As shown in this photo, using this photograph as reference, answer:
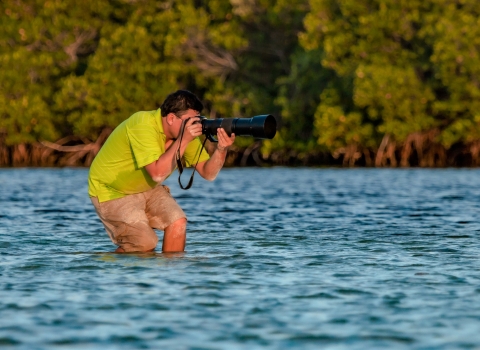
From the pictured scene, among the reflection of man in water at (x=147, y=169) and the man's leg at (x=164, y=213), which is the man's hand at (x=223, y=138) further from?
the man's leg at (x=164, y=213)

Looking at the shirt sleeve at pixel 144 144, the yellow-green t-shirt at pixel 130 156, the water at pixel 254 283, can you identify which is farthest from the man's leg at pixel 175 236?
the shirt sleeve at pixel 144 144

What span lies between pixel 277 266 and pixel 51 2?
38414 mm

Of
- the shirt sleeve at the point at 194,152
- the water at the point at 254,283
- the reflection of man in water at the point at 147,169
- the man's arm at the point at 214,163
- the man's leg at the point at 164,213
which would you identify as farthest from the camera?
the man's leg at the point at 164,213

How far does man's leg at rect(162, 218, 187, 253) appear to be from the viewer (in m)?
9.97

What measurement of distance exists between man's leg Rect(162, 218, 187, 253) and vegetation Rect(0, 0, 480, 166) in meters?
27.8

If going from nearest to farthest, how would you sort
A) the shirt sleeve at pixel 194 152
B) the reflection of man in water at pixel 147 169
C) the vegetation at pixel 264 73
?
the reflection of man in water at pixel 147 169 → the shirt sleeve at pixel 194 152 → the vegetation at pixel 264 73

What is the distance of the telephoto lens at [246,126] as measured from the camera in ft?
29.1

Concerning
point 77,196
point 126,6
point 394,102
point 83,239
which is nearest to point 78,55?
point 126,6

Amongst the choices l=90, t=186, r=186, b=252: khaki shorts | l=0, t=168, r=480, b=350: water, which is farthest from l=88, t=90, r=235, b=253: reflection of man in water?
l=0, t=168, r=480, b=350: water

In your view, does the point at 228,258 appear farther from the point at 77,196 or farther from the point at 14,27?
the point at 14,27

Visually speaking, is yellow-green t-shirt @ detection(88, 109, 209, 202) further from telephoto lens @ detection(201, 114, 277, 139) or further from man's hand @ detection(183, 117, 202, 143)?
telephoto lens @ detection(201, 114, 277, 139)

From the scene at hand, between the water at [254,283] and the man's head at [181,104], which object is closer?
the water at [254,283]

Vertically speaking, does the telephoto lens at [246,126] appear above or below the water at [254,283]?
above

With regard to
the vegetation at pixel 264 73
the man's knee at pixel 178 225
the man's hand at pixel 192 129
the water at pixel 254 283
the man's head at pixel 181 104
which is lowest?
the water at pixel 254 283
